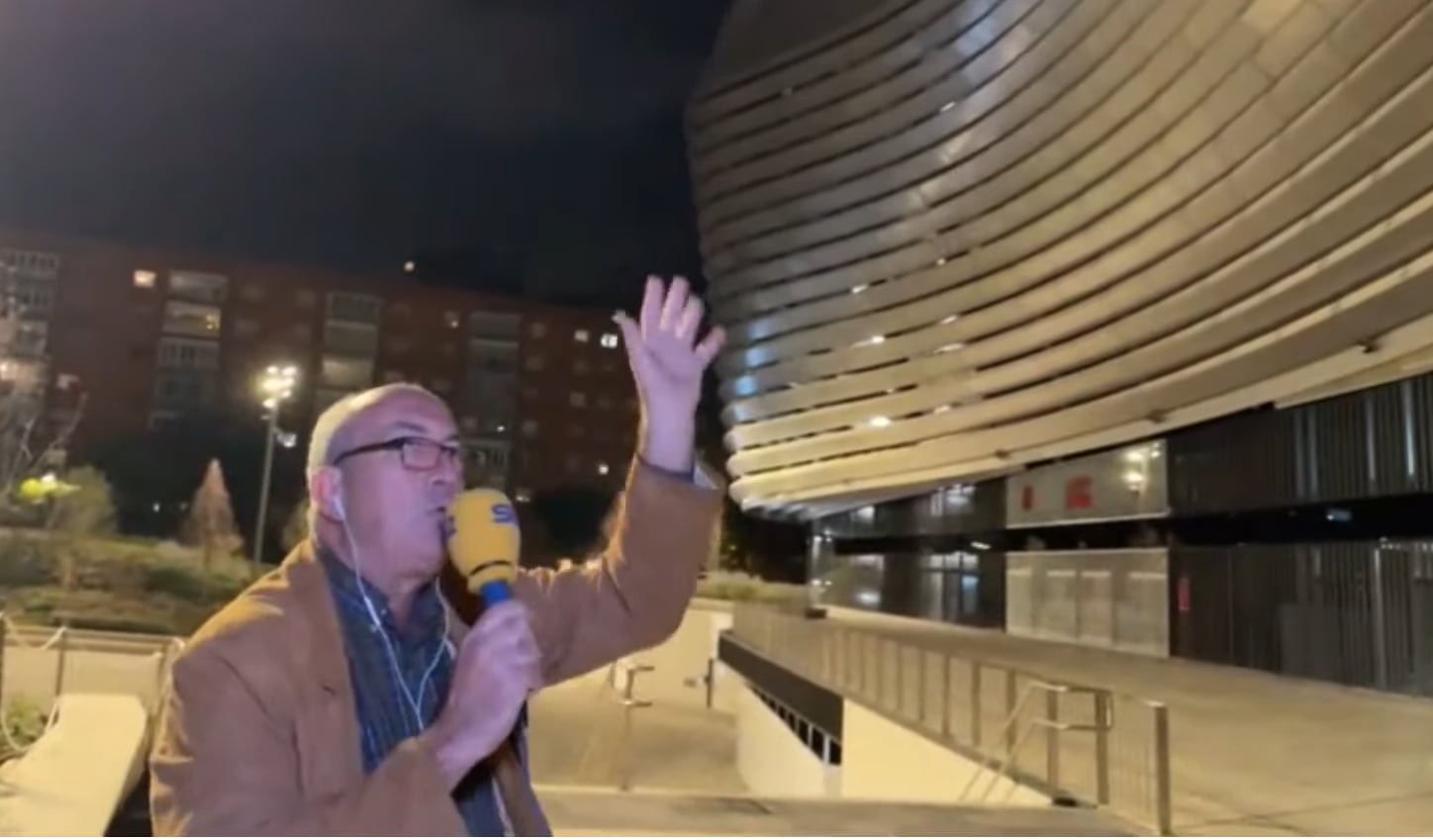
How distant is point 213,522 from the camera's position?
97.3ft

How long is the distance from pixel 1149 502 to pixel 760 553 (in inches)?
947

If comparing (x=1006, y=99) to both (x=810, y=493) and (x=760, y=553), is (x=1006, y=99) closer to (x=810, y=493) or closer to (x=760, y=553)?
(x=810, y=493)

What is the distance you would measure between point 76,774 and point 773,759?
1602 centimetres

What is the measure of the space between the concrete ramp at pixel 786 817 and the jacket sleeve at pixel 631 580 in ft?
14.6

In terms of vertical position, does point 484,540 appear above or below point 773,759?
above

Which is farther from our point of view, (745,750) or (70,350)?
(70,350)

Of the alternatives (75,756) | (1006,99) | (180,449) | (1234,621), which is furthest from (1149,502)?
(180,449)

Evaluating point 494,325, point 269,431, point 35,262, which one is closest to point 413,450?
point 269,431

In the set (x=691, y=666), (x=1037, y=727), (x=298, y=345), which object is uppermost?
(x=298, y=345)

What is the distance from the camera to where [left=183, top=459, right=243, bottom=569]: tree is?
2894 cm

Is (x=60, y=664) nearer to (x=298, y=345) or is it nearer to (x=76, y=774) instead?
(x=76, y=774)

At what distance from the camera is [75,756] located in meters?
6.91

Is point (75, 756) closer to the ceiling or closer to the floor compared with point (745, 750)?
closer to the ceiling

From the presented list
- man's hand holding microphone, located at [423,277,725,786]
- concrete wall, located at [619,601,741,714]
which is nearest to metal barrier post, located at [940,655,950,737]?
man's hand holding microphone, located at [423,277,725,786]
